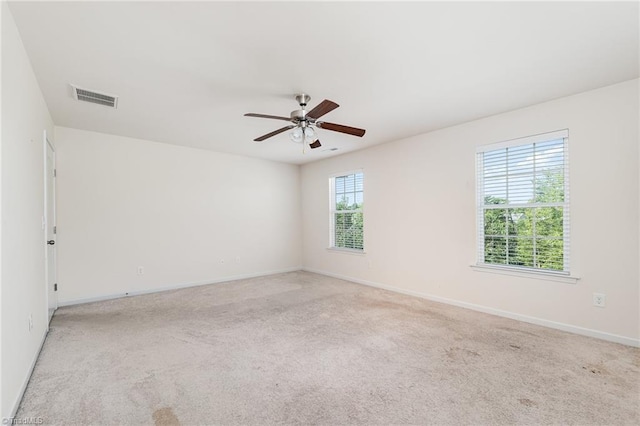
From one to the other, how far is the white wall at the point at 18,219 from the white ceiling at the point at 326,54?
10.9 inches

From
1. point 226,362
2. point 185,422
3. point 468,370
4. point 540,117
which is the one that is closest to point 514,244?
point 540,117

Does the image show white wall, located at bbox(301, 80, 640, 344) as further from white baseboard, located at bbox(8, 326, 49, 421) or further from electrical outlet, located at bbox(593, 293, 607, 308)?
white baseboard, located at bbox(8, 326, 49, 421)

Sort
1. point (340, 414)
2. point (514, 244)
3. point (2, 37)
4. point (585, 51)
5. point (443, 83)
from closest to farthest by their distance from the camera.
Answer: point (2, 37) → point (340, 414) → point (585, 51) → point (443, 83) → point (514, 244)

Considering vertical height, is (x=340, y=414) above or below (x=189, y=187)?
below

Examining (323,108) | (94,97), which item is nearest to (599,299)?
(323,108)

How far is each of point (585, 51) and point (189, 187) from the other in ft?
17.7

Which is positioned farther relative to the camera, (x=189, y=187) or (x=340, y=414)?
(x=189, y=187)

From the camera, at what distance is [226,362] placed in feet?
8.15

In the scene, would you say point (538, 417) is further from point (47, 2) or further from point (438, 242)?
point (47, 2)

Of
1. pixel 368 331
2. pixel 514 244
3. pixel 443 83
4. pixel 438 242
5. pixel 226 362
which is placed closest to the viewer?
pixel 226 362

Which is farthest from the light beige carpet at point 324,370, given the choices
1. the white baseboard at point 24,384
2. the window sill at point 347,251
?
the window sill at point 347,251

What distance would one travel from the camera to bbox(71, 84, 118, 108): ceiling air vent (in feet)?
9.66

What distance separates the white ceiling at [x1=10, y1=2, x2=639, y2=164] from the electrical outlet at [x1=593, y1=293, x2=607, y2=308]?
210cm

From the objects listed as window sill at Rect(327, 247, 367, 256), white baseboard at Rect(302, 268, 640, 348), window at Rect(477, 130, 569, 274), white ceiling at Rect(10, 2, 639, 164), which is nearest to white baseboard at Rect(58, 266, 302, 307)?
window sill at Rect(327, 247, 367, 256)
